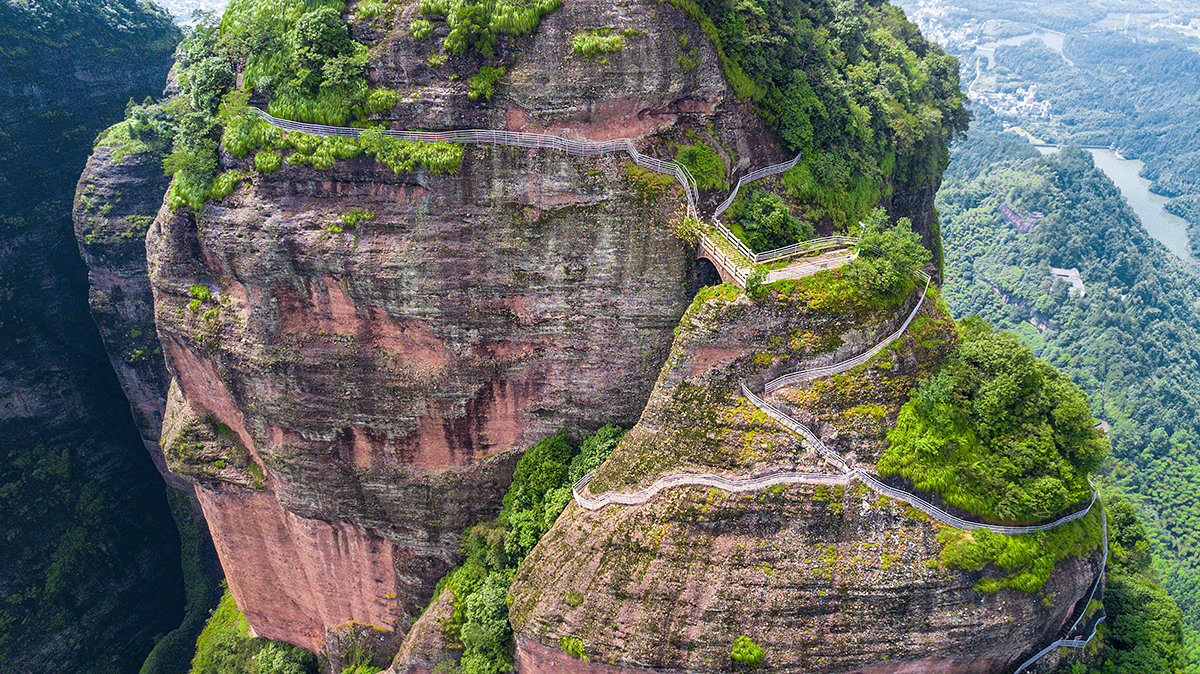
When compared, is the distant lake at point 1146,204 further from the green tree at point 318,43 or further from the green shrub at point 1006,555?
the green tree at point 318,43

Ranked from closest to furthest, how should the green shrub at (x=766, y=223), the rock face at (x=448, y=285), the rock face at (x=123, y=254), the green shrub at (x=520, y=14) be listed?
the green shrub at (x=520, y=14)
the rock face at (x=448, y=285)
the green shrub at (x=766, y=223)
the rock face at (x=123, y=254)

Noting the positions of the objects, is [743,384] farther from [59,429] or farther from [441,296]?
[59,429]

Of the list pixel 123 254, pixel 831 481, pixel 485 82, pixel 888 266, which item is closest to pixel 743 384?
pixel 831 481

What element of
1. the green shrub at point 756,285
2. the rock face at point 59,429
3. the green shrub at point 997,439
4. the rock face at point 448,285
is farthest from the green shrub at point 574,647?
the rock face at point 59,429

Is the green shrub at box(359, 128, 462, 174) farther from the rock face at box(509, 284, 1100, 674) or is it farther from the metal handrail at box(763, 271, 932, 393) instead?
the metal handrail at box(763, 271, 932, 393)

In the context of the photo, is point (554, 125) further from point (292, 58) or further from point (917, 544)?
point (917, 544)

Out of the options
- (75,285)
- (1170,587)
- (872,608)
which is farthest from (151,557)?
(1170,587)

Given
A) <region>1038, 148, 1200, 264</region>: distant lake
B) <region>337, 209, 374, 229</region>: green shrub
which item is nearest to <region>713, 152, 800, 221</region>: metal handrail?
<region>337, 209, 374, 229</region>: green shrub
